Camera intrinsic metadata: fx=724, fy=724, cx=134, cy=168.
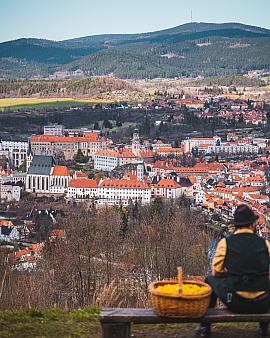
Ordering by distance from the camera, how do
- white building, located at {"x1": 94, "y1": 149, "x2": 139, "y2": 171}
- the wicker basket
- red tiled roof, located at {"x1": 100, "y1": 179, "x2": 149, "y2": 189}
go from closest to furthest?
1. the wicker basket
2. red tiled roof, located at {"x1": 100, "y1": 179, "x2": 149, "y2": 189}
3. white building, located at {"x1": 94, "y1": 149, "x2": 139, "y2": 171}

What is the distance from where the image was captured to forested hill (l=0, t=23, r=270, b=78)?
108 metres

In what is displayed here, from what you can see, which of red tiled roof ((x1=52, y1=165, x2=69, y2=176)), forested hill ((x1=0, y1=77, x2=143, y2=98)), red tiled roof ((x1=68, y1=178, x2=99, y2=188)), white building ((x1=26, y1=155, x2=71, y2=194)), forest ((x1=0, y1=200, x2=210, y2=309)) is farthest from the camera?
forested hill ((x1=0, y1=77, x2=143, y2=98))

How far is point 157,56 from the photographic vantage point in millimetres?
120688

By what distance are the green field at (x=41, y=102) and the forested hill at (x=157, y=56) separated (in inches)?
1349

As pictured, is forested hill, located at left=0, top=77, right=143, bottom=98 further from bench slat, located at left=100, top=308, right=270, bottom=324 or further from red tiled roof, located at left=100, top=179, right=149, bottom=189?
bench slat, located at left=100, top=308, right=270, bottom=324

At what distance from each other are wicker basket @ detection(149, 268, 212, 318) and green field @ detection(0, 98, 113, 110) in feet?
189

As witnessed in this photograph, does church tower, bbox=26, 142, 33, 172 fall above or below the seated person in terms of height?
below

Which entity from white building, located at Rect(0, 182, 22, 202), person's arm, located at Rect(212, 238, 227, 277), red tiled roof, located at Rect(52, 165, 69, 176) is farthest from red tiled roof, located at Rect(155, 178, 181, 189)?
person's arm, located at Rect(212, 238, 227, 277)

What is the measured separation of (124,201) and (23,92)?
44.5 meters

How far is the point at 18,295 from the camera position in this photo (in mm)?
5004

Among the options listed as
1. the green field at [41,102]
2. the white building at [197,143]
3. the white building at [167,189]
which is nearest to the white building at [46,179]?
the white building at [167,189]

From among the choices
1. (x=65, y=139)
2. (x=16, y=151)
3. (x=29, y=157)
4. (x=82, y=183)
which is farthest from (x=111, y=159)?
(x=82, y=183)

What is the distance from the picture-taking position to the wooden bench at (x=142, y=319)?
3.07 metres

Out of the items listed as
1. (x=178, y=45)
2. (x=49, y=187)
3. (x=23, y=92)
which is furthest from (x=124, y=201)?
(x=178, y=45)
